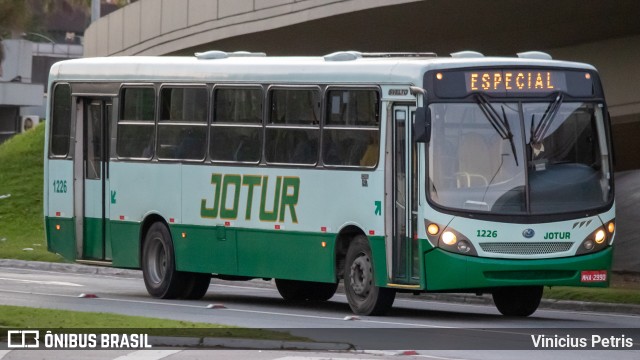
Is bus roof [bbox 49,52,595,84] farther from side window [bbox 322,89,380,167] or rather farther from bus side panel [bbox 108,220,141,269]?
bus side panel [bbox 108,220,141,269]

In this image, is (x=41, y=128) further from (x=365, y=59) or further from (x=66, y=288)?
(x=365, y=59)

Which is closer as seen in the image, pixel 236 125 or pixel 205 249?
pixel 236 125

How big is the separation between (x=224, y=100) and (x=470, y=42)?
11892mm

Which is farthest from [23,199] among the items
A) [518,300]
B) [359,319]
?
[359,319]

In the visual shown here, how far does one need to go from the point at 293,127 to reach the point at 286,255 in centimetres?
159

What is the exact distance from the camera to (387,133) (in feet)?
61.3

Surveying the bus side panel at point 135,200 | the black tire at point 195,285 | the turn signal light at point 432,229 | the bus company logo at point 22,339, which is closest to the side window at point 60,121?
the bus side panel at point 135,200

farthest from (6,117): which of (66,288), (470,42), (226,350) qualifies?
(226,350)

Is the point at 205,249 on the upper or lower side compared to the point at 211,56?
lower

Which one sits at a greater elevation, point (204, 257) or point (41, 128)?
point (41, 128)

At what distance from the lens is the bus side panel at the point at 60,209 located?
2358cm

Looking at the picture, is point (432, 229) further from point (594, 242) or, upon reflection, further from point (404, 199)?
point (594, 242)

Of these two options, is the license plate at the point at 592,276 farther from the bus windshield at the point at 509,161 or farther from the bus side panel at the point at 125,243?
the bus side panel at the point at 125,243

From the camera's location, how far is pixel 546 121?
18562mm
